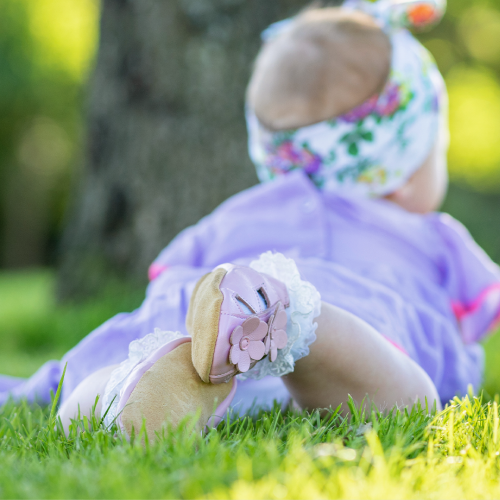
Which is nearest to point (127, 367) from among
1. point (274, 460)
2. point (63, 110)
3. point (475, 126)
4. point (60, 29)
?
point (274, 460)

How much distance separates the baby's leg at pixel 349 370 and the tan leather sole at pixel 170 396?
189mm

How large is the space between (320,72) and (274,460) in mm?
1133

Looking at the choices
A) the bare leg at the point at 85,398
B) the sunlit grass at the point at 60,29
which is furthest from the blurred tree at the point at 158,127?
the sunlit grass at the point at 60,29

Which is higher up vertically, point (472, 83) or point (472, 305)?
point (472, 83)

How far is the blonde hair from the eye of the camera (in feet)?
5.28

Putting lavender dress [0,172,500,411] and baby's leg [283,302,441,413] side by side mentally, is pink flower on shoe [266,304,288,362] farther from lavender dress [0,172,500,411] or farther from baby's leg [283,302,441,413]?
lavender dress [0,172,500,411]

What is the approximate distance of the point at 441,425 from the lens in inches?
40.2

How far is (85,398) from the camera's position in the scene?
1159 millimetres

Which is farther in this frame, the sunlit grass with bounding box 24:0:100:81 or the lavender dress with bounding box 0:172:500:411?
the sunlit grass with bounding box 24:0:100:81

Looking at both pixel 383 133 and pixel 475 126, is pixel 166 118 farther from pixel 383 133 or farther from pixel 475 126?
pixel 475 126

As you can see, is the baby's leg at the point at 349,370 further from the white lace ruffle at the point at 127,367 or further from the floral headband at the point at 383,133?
the floral headband at the point at 383,133

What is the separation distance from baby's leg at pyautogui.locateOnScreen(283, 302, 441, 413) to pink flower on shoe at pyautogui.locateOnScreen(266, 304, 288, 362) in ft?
0.32

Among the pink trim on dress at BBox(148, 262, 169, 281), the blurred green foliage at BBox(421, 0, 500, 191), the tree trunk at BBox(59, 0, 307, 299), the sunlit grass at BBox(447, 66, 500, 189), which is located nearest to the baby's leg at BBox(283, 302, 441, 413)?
the pink trim on dress at BBox(148, 262, 169, 281)

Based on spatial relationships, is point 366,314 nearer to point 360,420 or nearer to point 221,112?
point 360,420
